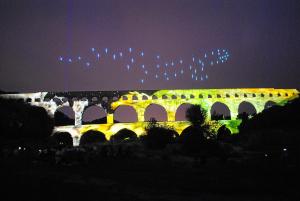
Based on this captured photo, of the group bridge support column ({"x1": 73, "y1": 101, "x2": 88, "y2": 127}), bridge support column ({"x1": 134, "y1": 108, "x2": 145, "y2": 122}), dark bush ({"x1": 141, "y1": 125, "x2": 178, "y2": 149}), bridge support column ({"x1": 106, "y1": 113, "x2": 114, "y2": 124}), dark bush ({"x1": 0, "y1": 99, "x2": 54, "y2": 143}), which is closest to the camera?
dark bush ({"x1": 141, "y1": 125, "x2": 178, "y2": 149})

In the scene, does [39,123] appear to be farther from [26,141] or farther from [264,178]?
[264,178]

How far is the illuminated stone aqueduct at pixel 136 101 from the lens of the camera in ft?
143

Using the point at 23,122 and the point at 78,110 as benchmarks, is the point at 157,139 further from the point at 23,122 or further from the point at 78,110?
the point at 23,122

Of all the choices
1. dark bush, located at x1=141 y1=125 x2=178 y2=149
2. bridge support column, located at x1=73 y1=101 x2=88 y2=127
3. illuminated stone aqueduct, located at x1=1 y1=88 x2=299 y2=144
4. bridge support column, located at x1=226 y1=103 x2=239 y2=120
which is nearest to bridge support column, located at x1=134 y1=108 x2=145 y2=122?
illuminated stone aqueduct, located at x1=1 y1=88 x2=299 y2=144

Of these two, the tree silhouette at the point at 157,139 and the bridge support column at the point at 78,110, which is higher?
the bridge support column at the point at 78,110

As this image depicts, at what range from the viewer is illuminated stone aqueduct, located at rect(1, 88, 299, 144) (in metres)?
43.6

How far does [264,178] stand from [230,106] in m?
37.4

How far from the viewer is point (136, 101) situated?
45.2 metres

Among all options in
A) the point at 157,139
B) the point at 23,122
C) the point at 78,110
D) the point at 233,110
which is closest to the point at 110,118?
the point at 78,110

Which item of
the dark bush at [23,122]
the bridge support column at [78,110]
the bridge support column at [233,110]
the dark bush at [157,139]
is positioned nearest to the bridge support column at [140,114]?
the bridge support column at [78,110]

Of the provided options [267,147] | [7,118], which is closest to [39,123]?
[7,118]

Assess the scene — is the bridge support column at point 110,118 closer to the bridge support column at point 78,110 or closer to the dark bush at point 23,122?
the bridge support column at point 78,110

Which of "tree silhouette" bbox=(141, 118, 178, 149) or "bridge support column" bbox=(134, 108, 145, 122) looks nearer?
"tree silhouette" bbox=(141, 118, 178, 149)

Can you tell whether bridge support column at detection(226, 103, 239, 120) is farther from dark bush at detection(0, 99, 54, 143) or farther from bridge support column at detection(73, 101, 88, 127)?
dark bush at detection(0, 99, 54, 143)
